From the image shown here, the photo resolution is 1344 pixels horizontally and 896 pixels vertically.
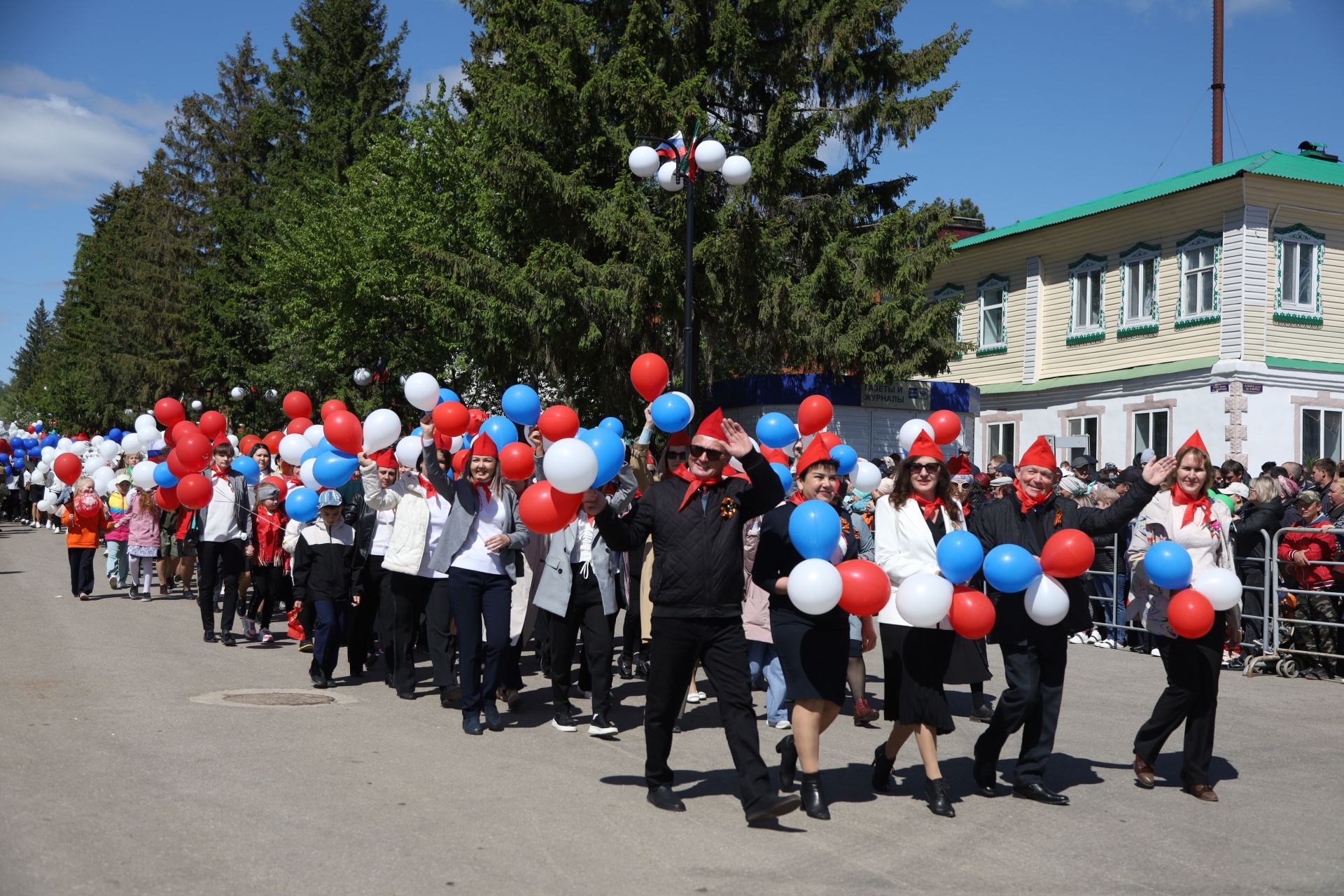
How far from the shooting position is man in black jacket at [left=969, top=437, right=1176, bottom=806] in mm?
6848

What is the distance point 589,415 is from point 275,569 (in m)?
13.0

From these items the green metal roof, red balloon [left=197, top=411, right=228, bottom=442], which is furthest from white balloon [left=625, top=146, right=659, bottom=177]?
the green metal roof

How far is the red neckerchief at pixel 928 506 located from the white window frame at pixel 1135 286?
2205cm

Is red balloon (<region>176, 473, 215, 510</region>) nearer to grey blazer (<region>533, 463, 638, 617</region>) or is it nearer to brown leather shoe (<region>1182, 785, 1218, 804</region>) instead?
grey blazer (<region>533, 463, 638, 617</region>)

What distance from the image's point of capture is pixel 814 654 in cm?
643

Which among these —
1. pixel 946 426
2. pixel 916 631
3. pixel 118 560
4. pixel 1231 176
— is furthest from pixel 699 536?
pixel 1231 176

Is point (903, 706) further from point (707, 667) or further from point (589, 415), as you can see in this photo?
point (589, 415)

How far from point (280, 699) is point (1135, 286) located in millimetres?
23196

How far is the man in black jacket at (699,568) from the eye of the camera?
21.1 feet

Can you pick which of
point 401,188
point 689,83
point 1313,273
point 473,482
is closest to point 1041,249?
point 1313,273

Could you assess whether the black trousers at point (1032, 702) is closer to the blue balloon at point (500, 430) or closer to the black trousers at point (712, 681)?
the black trousers at point (712, 681)

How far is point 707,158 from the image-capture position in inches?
582

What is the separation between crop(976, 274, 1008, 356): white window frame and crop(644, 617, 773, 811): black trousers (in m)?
25.7

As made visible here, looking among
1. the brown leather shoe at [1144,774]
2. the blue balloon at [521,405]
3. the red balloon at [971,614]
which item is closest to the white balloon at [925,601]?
the red balloon at [971,614]
